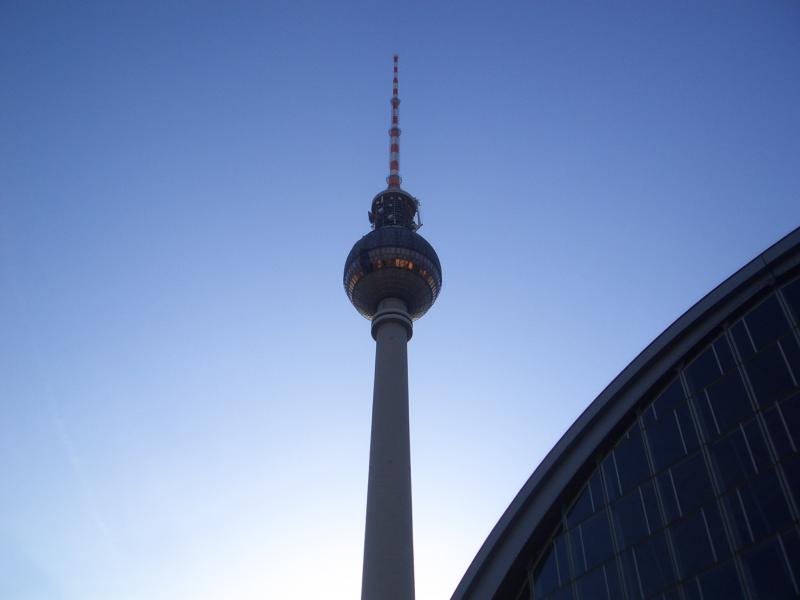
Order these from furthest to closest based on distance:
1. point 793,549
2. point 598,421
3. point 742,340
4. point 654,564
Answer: point 598,421 → point 742,340 → point 654,564 → point 793,549

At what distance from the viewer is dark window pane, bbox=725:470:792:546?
23047 mm

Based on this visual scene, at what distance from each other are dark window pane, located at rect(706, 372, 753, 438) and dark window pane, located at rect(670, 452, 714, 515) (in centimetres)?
156

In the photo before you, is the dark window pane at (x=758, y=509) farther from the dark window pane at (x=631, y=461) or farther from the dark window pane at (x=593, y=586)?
the dark window pane at (x=593, y=586)

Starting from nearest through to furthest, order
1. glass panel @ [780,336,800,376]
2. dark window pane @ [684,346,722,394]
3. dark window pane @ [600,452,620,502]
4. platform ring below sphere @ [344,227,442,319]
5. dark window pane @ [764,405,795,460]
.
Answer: dark window pane @ [764,405,795,460] < glass panel @ [780,336,800,376] < dark window pane @ [684,346,722,394] < dark window pane @ [600,452,620,502] < platform ring below sphere @ [344,227,442,319]

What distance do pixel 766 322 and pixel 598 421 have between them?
8525 millimetres

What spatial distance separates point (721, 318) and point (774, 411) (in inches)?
234

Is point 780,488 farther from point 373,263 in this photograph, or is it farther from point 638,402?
point 373,263

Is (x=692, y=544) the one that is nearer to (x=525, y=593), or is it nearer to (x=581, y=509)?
(x=581, y=509)

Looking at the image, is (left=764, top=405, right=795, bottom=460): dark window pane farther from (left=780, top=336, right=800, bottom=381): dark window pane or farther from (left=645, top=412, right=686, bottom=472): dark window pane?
(left=645, top=412, right=686, bottom=472): dark window pane

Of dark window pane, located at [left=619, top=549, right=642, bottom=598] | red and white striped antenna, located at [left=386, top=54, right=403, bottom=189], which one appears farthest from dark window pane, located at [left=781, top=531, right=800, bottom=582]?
red and white striped antenna, located at [left=386, top=54, right=403, bottom=189]

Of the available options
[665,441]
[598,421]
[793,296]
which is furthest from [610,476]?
[793,296]

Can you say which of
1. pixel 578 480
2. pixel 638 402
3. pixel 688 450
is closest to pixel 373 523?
pixel 578 480

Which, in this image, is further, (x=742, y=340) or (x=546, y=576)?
(x=546, y=576)

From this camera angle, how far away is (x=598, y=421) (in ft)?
108
